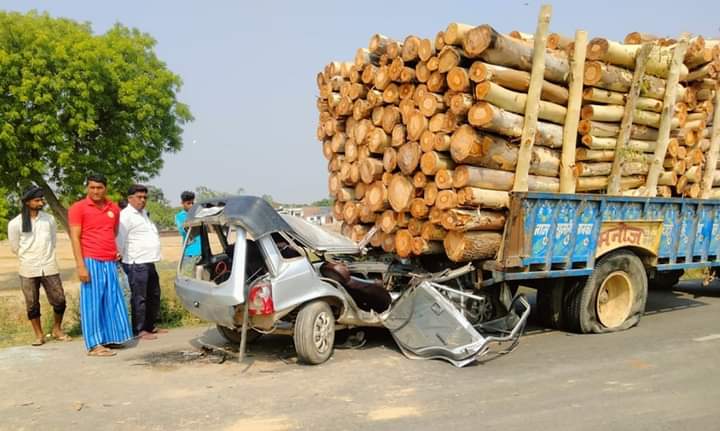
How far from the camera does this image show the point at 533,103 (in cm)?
647

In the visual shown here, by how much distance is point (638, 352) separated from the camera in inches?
247

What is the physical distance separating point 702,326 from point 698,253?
3.62 feet

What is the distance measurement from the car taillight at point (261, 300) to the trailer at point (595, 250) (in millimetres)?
2453

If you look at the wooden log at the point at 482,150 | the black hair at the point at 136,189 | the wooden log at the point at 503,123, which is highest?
the wooden log at the point at 503,123

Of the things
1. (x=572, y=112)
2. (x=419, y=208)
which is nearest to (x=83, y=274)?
(x=419, y=208)

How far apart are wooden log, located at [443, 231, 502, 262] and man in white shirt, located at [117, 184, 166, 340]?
3.62 meters

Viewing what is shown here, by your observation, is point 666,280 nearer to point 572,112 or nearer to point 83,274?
point 572,112

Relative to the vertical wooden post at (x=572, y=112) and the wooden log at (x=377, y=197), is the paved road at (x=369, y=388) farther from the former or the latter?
the vertical wooden post at (x=572, y=112)

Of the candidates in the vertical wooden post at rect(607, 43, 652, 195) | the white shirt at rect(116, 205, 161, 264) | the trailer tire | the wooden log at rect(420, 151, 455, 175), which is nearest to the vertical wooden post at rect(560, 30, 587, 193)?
the vertical wooden post at rect(607, 43, 652, 195)

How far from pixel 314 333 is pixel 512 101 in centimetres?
325

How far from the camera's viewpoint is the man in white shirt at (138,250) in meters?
7.10

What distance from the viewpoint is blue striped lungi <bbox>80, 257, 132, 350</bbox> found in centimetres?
634

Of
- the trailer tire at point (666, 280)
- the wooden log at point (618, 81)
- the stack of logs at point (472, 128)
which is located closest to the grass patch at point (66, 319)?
the stack of logs at point (472, 128)

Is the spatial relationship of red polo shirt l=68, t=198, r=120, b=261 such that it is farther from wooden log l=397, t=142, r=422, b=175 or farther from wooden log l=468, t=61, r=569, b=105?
wooden log l=468, t=61, r=569, b=105
